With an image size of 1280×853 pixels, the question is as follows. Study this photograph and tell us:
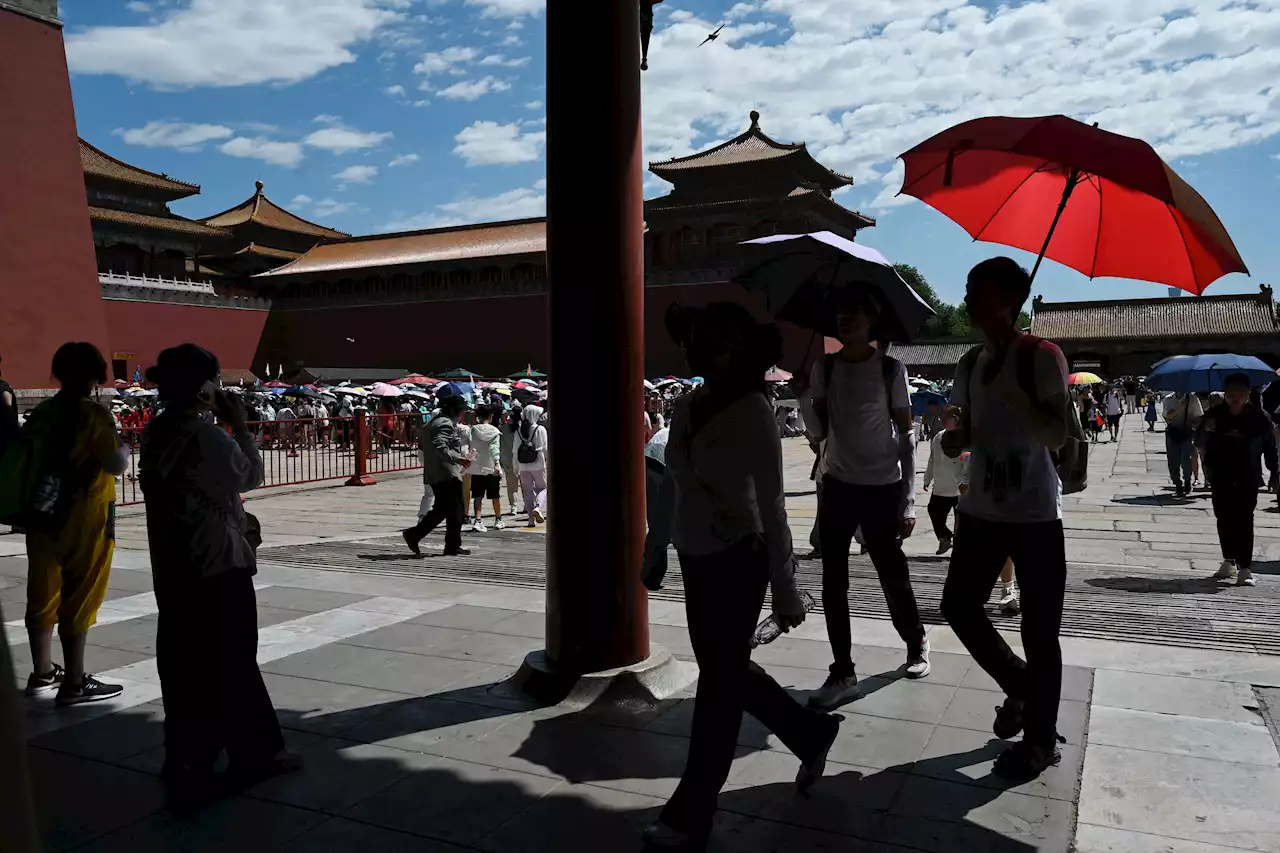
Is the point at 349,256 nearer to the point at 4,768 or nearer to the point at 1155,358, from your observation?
the point at 1155,358

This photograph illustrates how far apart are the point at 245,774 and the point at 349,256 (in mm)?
42529

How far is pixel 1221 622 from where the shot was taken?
16.2 ft

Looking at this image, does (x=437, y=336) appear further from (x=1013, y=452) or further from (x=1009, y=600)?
(x=1013, y=452)

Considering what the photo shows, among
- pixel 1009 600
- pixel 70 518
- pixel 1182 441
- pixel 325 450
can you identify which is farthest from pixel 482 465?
pixel 325 450

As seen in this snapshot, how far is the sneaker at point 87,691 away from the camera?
3.65 m

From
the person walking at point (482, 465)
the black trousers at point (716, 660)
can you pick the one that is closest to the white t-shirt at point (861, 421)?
the black trousers at point (716, 660)

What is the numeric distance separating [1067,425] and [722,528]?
1110 mm

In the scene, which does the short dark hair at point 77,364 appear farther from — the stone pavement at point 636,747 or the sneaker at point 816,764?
the sneaker at point 816,764

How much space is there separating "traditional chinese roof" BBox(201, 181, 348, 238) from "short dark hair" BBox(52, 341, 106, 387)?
149 ft

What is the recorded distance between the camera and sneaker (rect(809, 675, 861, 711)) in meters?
3.53

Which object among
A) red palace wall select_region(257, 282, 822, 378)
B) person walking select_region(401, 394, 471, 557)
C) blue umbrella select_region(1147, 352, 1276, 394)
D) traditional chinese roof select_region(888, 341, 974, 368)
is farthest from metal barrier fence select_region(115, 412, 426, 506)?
traditional chinese roof select_region(888, 341, 974, 368)

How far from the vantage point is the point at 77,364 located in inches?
136

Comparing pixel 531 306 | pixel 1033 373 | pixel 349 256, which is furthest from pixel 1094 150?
pixel 349 256

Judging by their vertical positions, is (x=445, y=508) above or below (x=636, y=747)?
above
